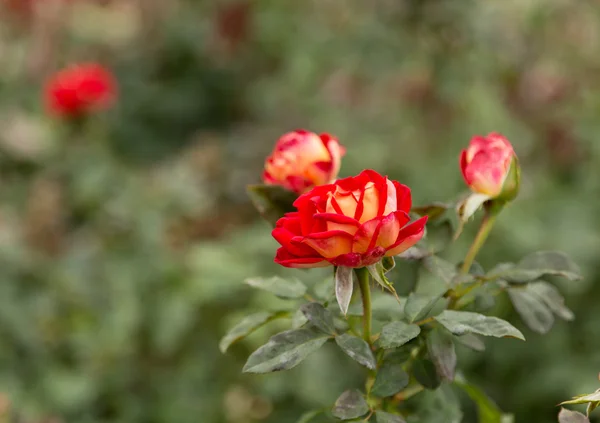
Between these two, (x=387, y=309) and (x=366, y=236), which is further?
(x=387, y=309)

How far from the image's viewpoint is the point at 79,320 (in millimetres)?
1931

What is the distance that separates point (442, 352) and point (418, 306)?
0.05m

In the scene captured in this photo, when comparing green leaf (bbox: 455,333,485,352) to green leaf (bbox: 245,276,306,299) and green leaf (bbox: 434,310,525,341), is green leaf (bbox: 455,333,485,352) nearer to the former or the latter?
green leaf (bbox: 434,310,525,341)

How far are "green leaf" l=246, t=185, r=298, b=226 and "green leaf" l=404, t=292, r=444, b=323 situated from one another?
0.56 feet

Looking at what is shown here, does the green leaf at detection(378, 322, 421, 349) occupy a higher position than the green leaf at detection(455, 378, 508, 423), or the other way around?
the green leaf at detection(378, 322, 421, 349)

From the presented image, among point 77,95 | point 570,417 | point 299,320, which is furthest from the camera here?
point 77,95

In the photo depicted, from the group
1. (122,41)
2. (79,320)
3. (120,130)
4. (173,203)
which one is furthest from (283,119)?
(79,320)

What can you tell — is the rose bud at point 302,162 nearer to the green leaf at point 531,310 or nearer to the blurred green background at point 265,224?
the green leaf at point 531,310

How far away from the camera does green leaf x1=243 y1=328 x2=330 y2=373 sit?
649 millimetres

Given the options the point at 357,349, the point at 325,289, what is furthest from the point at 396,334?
the point at 325,289

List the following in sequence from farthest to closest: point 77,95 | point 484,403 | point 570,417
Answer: point 77,95
point 484,403
point 570,417

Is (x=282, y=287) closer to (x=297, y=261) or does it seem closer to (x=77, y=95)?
(x=297, y=261)

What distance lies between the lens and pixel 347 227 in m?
0.63

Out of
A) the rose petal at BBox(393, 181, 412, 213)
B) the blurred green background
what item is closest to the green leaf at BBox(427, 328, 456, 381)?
the rose petal at BBox(393, 181, 412, 213)
